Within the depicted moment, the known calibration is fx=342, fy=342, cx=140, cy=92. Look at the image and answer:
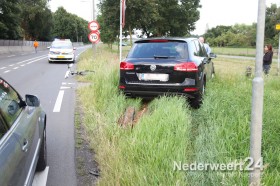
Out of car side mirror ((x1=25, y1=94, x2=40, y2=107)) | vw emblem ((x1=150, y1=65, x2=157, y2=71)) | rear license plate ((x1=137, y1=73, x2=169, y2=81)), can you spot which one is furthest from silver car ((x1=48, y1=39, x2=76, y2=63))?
car side mirror ((x1=25, y1=94, x2=40, y2=107))

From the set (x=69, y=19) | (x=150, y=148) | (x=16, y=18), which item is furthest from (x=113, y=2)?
(x=69, y=19)

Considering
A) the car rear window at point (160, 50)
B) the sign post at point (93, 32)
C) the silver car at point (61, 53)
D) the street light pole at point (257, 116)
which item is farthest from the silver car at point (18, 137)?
the silver car at point (61, 53)

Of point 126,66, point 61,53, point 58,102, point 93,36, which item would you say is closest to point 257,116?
point 126,66

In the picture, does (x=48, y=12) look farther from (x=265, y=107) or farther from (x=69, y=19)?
(x=265, y=107)

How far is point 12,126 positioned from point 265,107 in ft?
14.4

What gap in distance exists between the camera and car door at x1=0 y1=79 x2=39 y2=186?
7.91ft

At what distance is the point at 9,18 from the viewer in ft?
157

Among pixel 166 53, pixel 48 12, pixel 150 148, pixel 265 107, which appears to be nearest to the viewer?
pixel 150 148

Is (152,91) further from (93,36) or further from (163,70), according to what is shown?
(93,36)

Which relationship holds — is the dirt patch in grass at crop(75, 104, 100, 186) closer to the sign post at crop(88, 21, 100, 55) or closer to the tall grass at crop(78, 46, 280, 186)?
the tall grass at crop(78, 46, 280, 186)

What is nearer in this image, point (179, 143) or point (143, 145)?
point (143, 145)

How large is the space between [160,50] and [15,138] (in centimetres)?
499

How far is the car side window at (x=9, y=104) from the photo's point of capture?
2.97 m

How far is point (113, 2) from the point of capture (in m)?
26.4
